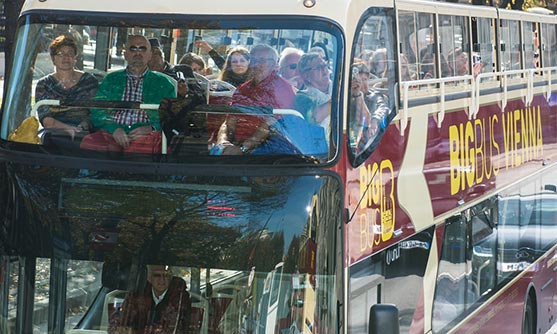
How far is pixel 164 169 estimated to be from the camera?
665cm

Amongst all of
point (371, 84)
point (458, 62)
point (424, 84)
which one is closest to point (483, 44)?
point (458, 62)

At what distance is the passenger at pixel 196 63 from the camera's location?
7.07 metres

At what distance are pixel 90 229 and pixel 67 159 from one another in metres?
0.47

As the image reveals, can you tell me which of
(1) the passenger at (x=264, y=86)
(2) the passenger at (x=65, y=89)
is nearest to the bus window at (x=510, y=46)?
(1) the passenger at (x=264, y=86)

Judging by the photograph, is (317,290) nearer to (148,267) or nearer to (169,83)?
(148,267)

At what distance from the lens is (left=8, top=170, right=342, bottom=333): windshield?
256 inches

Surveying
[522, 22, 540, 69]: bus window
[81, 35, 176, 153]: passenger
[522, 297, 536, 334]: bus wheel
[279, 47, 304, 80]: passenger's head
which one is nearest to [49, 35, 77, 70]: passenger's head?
[81, 35, 176, 153]: passenger

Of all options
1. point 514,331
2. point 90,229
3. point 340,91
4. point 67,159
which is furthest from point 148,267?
point 514,331

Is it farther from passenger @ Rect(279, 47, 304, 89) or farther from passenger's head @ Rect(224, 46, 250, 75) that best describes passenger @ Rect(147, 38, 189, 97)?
passenger @ Rect(279, 47, 304, 89)

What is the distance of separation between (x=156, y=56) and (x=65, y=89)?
61 cm

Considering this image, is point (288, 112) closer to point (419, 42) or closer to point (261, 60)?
point (261, 60)

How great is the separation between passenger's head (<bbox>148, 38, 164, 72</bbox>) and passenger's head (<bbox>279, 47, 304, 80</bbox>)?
771mm

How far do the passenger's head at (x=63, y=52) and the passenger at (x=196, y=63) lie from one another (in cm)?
76

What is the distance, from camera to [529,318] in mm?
12828
